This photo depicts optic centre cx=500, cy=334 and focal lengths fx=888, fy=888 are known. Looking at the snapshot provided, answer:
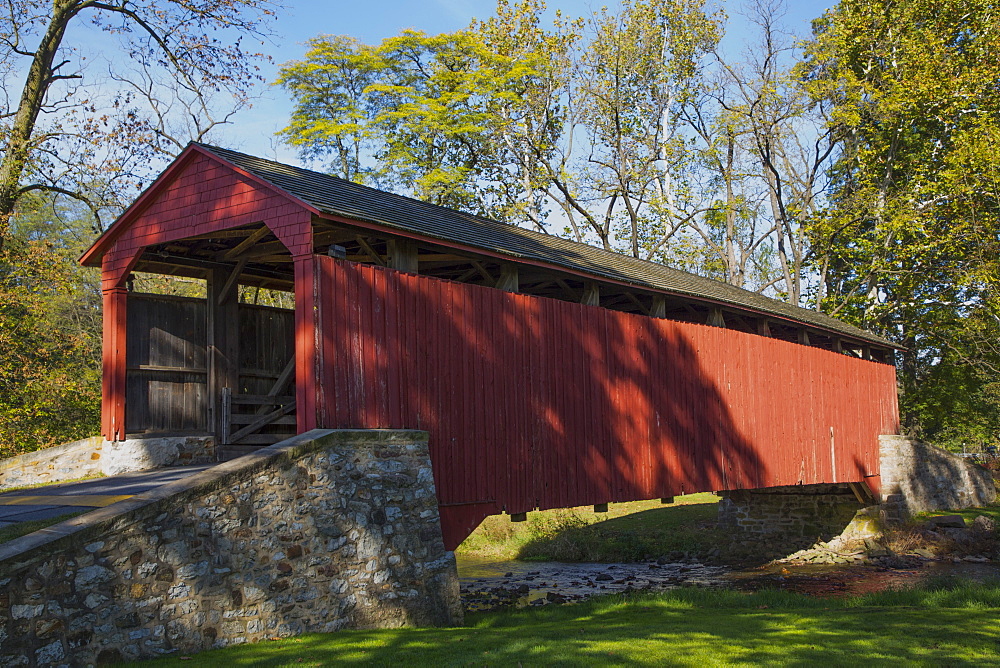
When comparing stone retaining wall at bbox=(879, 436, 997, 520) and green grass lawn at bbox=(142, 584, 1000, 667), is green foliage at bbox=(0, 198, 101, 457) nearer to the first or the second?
green grass lawn at bbox=(142, 584, 1000, 667)

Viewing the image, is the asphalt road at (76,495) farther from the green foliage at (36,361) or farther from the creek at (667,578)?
the green foliage at (36,361)

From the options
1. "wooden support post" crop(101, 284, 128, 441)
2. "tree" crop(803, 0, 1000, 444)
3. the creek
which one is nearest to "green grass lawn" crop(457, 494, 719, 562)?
the creek

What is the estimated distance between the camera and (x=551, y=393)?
10648 mm

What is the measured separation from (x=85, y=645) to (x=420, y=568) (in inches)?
117

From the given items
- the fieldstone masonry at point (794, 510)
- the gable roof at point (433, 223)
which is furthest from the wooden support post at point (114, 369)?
the fieldstone masonry at point (794, 510)

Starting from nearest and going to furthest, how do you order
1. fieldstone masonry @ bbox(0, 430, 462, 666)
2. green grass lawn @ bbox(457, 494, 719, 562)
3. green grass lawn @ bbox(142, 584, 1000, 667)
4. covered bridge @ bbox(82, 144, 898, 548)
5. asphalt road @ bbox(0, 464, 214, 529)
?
fieldstone masonry @ bbox(0, 430, 462, 666), green grass lawn @ bbox(142, 584, 1000, 667), asphalt road @ bbox(0, 464, 214, 529), covered bridge @ bbox(82, 144, 898, 548), green grass lawn @ bbox(457, 494, 719, 562)

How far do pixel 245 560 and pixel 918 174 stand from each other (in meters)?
23.8

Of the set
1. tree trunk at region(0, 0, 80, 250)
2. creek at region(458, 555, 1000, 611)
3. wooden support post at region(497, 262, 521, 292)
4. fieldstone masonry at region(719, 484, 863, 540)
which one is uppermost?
tree trunk at region(0, 0, 80, 250)

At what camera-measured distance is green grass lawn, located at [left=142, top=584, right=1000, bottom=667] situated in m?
6.58

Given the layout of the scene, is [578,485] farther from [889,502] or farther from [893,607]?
[889,502]

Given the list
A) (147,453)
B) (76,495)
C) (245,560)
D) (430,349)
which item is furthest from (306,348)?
(147,453)

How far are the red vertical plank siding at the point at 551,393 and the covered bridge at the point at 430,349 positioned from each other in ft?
0.08

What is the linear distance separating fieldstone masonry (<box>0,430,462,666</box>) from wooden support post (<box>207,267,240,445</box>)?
4.01 metres

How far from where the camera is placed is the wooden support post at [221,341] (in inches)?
442
